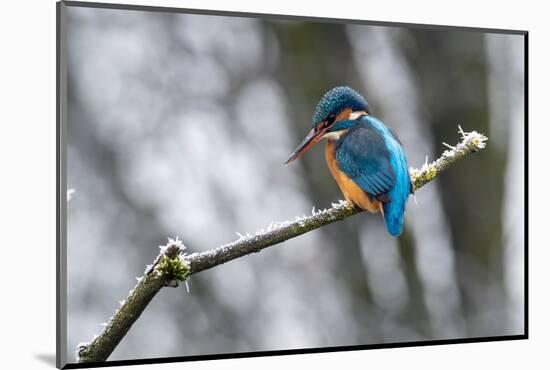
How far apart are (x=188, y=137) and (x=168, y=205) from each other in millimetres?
349

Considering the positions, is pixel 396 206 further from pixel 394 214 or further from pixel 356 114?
pixel 356 114

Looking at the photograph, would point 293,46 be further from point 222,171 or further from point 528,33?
point 528,33

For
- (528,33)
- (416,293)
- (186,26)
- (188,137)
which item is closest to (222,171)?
(188,137)

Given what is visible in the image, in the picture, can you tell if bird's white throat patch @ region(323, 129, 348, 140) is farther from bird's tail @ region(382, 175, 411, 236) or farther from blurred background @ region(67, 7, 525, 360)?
bird's tail @ region(382, 175, 411, 236)

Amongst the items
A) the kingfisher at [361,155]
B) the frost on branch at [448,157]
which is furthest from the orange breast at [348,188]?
the frost on branch at [448,157]

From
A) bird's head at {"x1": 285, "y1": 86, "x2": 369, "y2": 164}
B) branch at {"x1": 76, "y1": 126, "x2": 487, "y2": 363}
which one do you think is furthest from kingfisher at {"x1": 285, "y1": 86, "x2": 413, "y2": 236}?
branch at {"x1": 76, "y1": 126, "x2": 487, "y2": 363}

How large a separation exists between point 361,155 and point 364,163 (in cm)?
4

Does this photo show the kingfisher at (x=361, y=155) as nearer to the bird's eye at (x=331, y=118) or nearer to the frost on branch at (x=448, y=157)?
the bird's eye at (x=331, y=118)

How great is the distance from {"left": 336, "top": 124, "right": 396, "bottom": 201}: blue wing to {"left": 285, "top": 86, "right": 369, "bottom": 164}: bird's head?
7cm

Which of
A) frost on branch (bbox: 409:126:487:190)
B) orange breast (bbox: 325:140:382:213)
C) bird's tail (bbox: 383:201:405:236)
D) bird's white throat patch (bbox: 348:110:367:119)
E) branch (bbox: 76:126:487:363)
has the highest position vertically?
bird's white throat patch (bbox: 348:110:367:119)

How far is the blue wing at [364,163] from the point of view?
4.32 m

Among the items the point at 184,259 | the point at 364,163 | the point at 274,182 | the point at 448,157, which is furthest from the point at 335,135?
the point at 184,259

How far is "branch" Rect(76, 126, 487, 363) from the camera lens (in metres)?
3.59

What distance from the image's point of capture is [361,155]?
4.32 m
